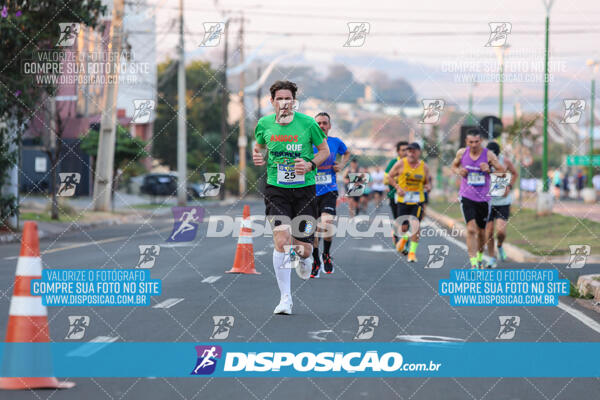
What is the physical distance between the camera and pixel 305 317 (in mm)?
9578

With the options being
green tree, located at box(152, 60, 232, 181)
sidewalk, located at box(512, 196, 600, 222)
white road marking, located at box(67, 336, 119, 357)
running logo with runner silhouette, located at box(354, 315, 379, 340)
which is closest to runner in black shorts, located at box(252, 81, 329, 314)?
running logo with runner silhouette, located at box(354, 315, 379, 340)

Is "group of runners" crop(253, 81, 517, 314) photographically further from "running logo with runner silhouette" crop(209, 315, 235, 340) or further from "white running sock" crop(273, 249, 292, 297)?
"running logo with runner silhouette" crop(209, 315, 235, 340)

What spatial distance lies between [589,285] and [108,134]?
76.8ft

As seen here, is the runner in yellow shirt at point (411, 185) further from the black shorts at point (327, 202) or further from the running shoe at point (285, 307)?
the running shoe at point (285, 307)

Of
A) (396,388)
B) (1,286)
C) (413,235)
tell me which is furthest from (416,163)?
(396,388)

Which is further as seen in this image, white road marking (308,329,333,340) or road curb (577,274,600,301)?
road curb (577,274,600,301)

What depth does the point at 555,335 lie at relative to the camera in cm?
888

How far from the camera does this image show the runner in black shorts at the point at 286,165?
31.5 feet

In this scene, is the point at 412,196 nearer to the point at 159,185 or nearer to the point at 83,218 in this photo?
the point at 83,218

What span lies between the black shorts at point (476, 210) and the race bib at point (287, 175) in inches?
182

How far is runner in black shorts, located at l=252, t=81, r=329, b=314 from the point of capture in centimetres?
960

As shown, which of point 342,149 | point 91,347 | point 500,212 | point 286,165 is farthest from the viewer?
point 500,212

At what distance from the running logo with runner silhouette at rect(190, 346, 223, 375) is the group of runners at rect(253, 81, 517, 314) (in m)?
2.21

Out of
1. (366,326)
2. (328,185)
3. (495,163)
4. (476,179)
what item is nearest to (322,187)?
(328,185)
